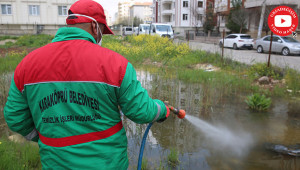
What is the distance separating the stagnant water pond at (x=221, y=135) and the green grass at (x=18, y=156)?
1202 millimetres

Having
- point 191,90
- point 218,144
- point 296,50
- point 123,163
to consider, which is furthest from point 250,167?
point 296,50

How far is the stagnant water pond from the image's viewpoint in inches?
148

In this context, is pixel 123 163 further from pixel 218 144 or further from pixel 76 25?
pixel 218 144

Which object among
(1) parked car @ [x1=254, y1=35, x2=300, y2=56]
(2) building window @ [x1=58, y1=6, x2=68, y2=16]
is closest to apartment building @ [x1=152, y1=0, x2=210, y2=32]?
(2) building window @ [x1=58, y1=6, x2=68, y2=16]

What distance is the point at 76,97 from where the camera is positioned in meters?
1.53

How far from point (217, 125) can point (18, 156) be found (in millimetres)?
3466

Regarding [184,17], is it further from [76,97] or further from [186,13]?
[76,97]

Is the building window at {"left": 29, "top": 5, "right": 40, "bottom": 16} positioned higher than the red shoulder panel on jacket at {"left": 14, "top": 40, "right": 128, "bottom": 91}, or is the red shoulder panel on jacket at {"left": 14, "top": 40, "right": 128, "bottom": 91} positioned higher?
the building window at {"left": 29, "top": 5, "right": 40, "bottom": 16}

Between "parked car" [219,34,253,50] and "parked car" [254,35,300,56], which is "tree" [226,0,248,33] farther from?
"parked car" [254,35,300,56]

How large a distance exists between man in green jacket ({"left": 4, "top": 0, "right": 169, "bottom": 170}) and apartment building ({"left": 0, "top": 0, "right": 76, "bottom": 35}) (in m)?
39.1

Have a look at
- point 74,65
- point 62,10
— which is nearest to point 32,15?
point 62,10

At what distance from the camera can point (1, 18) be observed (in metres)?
37.4

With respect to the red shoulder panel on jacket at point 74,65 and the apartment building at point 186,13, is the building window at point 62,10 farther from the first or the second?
the red shoulder panel on jacket at point 74,65

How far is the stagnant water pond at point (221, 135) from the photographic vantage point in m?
3.76
